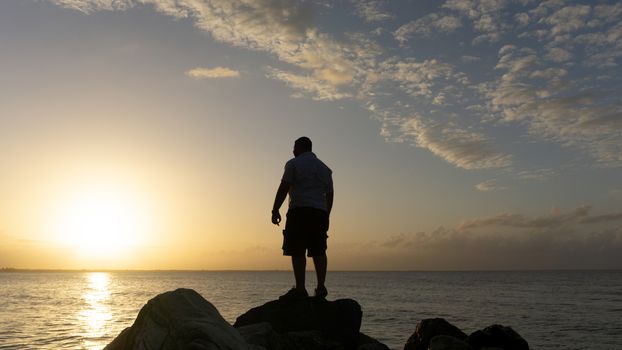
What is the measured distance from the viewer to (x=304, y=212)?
9.20 m

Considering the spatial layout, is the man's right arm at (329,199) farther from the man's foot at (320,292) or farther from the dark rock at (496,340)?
the dark rock at (496,340)

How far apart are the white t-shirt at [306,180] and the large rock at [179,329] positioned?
326 centimetres

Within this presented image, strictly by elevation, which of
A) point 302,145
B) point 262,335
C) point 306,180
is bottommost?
point 262,335

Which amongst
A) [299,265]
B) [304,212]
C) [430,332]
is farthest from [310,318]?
[430,332]

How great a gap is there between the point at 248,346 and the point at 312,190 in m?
3.66

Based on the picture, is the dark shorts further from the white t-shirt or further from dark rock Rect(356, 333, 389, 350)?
dark rock Rect(356, 333, 389, 350)

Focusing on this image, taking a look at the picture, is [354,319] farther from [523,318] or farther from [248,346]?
[523,318]

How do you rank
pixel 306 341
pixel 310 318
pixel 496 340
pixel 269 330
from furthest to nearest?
pixel 496 340, pixel 310 318, pixel 306 341, pixel 269 330

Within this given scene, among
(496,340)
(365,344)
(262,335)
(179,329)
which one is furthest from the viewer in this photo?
(496,340)

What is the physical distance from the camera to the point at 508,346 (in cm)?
1188

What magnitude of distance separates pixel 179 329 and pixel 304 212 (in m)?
3.90

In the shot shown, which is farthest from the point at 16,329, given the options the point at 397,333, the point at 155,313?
the point at 155,313

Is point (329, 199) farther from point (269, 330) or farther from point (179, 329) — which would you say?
point (179, 329)

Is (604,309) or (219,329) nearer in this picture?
(219,329)
